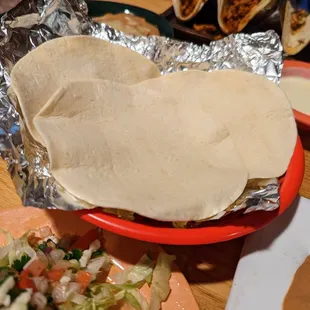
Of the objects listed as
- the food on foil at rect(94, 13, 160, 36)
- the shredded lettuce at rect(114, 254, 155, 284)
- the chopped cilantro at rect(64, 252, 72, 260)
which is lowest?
the shredded lettuce at rect(114, 254, 155, 284)

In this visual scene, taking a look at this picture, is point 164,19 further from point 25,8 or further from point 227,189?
point 227,189

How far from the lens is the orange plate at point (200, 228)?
94 cm

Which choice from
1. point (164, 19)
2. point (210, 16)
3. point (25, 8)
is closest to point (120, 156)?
point (25, 8)

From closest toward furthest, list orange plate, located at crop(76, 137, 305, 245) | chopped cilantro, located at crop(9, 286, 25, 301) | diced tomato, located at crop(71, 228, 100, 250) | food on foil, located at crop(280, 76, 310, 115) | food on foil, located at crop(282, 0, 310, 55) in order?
chopped cilantro, located at crop(9, 286, 25, 301) < orange plate, located at crop(76, 137, 305, 245) < diced tomato, located at crop(71, 228, 100, 250) < food on foil, located at crop(280, 76, 310, 115) < food on foil, located at crop(282, 0, 310, 55)

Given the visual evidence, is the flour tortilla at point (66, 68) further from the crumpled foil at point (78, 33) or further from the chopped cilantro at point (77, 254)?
the chopped cilantro at point (77, 254)

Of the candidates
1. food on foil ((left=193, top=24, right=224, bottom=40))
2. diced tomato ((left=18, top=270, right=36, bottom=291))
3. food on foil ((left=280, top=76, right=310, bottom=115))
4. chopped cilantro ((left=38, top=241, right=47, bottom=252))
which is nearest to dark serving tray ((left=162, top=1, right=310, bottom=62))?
food on foil ((left=193, top=24, right=224, bottom=40))

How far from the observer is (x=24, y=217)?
1095 mm

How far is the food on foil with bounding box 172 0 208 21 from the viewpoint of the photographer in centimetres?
167

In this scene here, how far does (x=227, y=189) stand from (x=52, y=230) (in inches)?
16.6

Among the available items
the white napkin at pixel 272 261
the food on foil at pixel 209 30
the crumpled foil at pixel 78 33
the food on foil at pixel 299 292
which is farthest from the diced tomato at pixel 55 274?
the food on foil at pixel 209 30

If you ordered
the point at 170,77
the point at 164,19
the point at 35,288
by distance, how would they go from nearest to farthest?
the point at 35,288, the point at 170,77, the point at 164,19

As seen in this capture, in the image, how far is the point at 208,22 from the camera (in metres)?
1.73

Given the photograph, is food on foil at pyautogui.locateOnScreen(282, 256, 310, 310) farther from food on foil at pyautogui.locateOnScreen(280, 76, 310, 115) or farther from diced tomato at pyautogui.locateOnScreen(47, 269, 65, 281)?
food on foil at pyautogui.locateOnScreen(280, 76, 310, 115)

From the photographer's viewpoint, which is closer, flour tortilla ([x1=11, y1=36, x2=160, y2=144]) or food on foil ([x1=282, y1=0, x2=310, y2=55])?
flour tortilla ([x1=11, y1=36, x2=160, y2=144])
